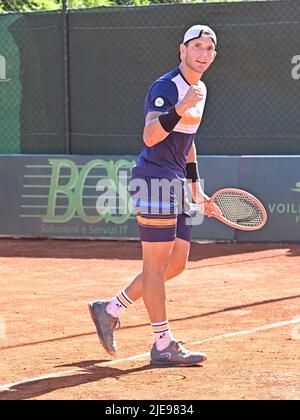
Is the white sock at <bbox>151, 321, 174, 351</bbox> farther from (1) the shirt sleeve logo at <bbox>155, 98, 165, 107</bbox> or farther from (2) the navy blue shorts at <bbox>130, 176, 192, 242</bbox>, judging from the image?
(1) the shirt sleeve logo at <bbox>155, 98, 165, 107</bbox>

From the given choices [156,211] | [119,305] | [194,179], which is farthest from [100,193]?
[156,211]

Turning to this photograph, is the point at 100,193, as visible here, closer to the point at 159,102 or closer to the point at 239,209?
the point at 239,209

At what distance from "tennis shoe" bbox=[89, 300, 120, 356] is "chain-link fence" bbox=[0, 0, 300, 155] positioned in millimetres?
6341

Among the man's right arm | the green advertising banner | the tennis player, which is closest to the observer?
the man's right arm

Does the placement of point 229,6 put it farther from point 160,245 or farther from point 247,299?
point 160,245

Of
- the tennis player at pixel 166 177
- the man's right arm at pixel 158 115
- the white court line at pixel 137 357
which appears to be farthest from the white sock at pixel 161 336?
the man's right arm at pixel 158 115

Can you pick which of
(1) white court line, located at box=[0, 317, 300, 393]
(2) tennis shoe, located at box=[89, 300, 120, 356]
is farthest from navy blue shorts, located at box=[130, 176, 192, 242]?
(1) white court line, located at box=[0, 317, 300, 393]

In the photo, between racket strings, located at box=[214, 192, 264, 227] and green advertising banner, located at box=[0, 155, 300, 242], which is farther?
green advertising banner, located at box=[0, 155, 300, 242]

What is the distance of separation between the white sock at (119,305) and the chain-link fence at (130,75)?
633cm

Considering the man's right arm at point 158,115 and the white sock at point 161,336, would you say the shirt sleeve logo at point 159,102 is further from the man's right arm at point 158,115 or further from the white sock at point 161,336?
the white sock at point 161,336

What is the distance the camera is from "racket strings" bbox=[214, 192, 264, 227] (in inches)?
260

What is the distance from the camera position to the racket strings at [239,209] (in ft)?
21.7

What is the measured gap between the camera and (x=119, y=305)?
5.93 m

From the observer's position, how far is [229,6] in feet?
38.9
